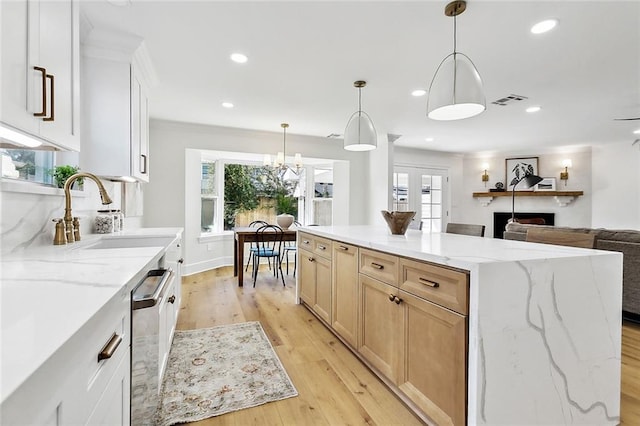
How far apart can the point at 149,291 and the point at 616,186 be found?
27.0 ft

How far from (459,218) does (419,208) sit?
1.27m

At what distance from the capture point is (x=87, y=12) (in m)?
2.11

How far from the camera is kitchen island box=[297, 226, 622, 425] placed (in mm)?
1229

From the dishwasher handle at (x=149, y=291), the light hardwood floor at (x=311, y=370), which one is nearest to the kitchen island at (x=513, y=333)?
the light hardwood floor at (x=311, y=370)

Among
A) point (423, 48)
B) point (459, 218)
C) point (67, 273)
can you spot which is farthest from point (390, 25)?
point (459, 218)

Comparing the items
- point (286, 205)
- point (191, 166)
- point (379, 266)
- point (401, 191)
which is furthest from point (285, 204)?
point (379, 266)

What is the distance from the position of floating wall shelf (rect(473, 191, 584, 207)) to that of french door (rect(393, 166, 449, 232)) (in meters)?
0.94

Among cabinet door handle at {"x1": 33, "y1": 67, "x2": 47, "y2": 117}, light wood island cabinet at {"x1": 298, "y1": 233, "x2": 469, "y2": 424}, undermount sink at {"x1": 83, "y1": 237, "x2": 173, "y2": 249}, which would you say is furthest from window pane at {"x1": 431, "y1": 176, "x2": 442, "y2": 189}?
cabinet door handle at {"x1": 33, "y1": 67, "x2": 47, "y2": 117}

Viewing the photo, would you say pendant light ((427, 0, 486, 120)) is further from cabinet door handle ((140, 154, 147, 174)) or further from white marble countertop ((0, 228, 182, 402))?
cabinet door handle ((140, 154, 147, 174))

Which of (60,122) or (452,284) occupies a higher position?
(60,122)

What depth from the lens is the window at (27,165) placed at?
1535 millimetres

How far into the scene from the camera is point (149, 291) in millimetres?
1257

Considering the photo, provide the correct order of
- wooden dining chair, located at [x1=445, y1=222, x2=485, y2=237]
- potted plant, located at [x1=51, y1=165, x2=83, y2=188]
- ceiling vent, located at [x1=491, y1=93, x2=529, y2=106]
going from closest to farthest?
potted plant, located at [x1=51, y1=165, x2=83, y2=188] → wooden dining chair, located at [x1=445, y1=222, x2=485, y2=237] → ceiling vent, located at [x1=491, y1=93, x2=529, y2=106]

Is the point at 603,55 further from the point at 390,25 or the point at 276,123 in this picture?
the point at 276,123
